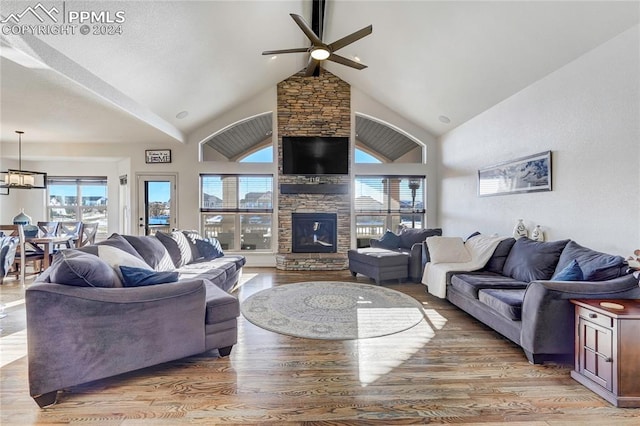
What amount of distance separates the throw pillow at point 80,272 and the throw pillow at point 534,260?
402 cm

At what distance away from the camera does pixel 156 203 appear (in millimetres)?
6492

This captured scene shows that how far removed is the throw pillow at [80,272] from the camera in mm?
2012

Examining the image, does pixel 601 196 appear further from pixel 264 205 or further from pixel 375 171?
pixel 264 205

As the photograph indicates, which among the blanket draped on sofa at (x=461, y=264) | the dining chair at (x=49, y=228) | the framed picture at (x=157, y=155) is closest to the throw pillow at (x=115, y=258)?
the blanket draped on sofa at (x=461, y=264)

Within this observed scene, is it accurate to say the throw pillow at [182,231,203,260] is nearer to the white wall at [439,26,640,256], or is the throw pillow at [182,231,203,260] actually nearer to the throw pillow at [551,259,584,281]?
the throw pillow at [551,259,584,281]

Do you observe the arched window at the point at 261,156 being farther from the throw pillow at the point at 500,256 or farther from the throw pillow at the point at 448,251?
the throw pillow at the point at 500,256

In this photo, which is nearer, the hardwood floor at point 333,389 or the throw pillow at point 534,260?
the hardwood floor at point 333,389

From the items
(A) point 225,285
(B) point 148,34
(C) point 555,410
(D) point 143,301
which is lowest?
(C) point 555,410

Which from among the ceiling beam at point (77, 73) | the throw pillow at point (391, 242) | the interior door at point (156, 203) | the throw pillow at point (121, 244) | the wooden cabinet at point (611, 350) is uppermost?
the ceiling beam at point (77, 73)

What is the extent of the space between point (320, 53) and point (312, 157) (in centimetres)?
296

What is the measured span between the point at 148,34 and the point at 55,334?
3157mm

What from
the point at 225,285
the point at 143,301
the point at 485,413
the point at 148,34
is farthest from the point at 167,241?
the point at 485,413

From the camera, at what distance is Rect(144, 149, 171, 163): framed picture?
6359 mm

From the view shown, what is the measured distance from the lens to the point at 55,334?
6.34 ft
